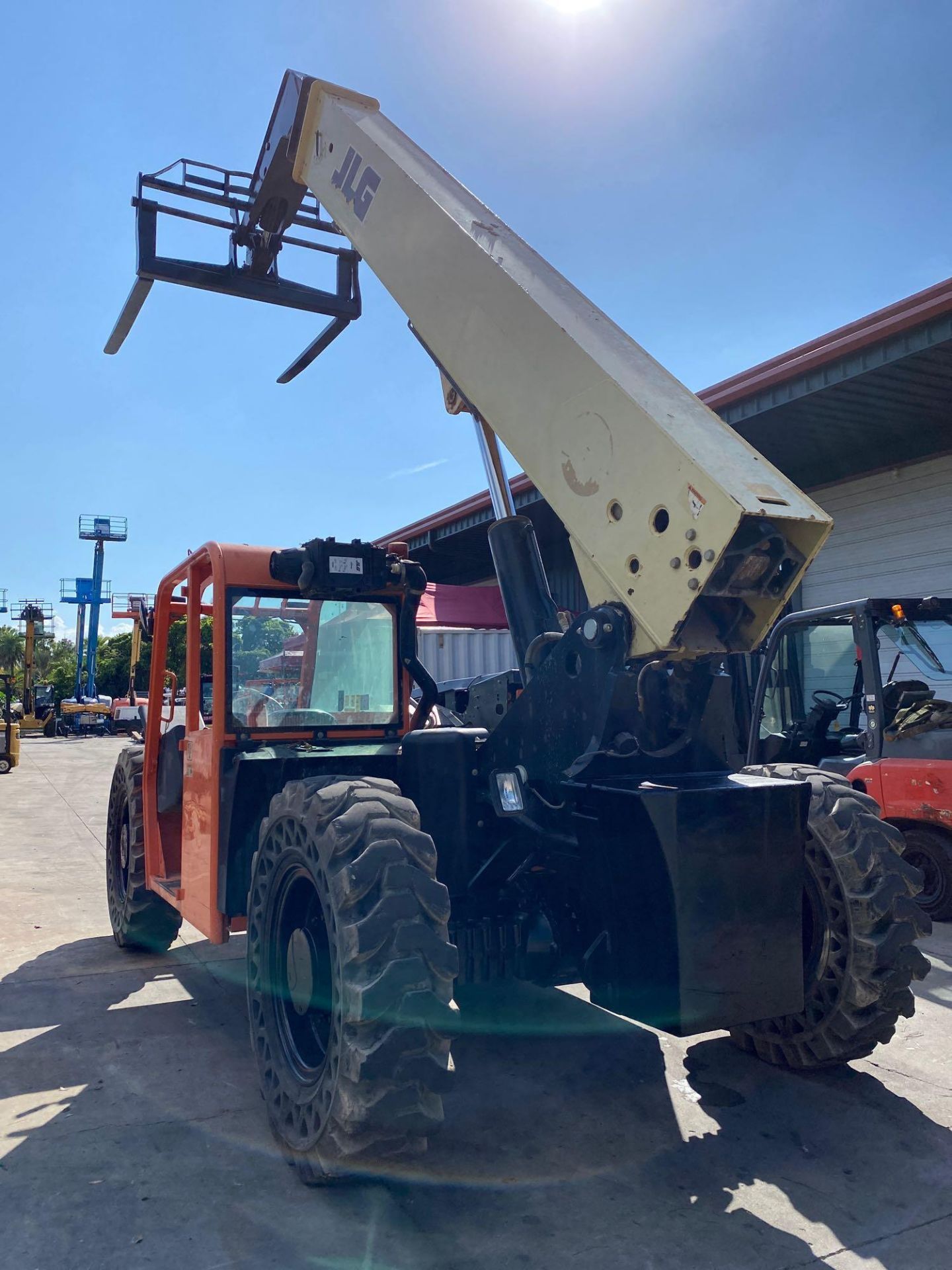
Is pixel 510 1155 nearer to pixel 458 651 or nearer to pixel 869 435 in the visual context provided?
pixel 869 435

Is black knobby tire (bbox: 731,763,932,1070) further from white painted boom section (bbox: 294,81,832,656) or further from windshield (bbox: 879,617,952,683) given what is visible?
windshield (bbox: 879,617,952,683)

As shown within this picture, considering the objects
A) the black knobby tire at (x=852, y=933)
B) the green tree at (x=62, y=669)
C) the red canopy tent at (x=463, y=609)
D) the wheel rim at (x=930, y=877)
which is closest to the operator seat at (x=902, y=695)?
the wheel rim at (x=930, y=877)

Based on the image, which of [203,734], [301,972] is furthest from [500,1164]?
[203,734]

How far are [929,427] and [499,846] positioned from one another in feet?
33.9

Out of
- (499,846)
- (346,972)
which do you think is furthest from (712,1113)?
(346,972)

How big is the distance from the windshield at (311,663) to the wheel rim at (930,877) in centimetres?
469

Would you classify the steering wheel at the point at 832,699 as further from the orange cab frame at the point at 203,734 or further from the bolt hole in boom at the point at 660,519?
the bolt hole in boom at the point at 660,519

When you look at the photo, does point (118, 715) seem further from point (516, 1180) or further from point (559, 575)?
point (516, 1180)

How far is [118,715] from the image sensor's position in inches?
1671

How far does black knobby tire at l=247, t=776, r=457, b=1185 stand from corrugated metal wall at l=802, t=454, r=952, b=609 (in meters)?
10.1

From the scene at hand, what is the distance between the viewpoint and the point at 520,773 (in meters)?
3.62

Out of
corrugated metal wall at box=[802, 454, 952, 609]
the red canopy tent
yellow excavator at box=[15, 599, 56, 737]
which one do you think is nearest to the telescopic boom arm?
corrugated metal wall at box=[802, 454, 952, 609]

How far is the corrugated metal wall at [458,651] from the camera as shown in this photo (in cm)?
Answer: 1773

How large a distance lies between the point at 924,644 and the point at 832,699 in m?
0.97
